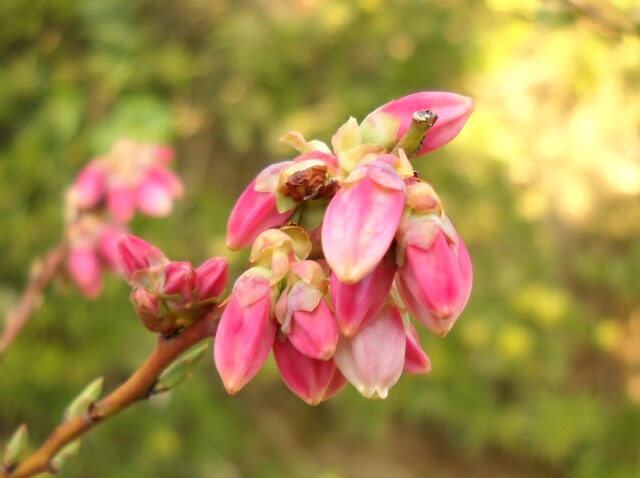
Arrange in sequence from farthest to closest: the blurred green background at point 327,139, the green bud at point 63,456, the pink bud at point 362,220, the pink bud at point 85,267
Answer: the blurred green background at point 327,139 < the pink bud at point 85,267 < the green bud at point 63,456 < the pink bud at point 362,220

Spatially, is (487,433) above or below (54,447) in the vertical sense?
below

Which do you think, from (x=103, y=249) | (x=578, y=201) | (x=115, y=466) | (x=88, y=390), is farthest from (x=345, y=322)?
(x=578, y=201)

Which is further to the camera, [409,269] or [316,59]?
[316,59]

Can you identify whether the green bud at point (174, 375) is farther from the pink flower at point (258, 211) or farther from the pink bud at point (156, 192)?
the pink bud at point (156, 192)

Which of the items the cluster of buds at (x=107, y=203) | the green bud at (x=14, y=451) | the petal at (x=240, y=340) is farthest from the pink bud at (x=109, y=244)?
the petal at (x=240, y=340)

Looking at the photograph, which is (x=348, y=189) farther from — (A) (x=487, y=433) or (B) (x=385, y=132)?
(A) (x=487, y=433)
